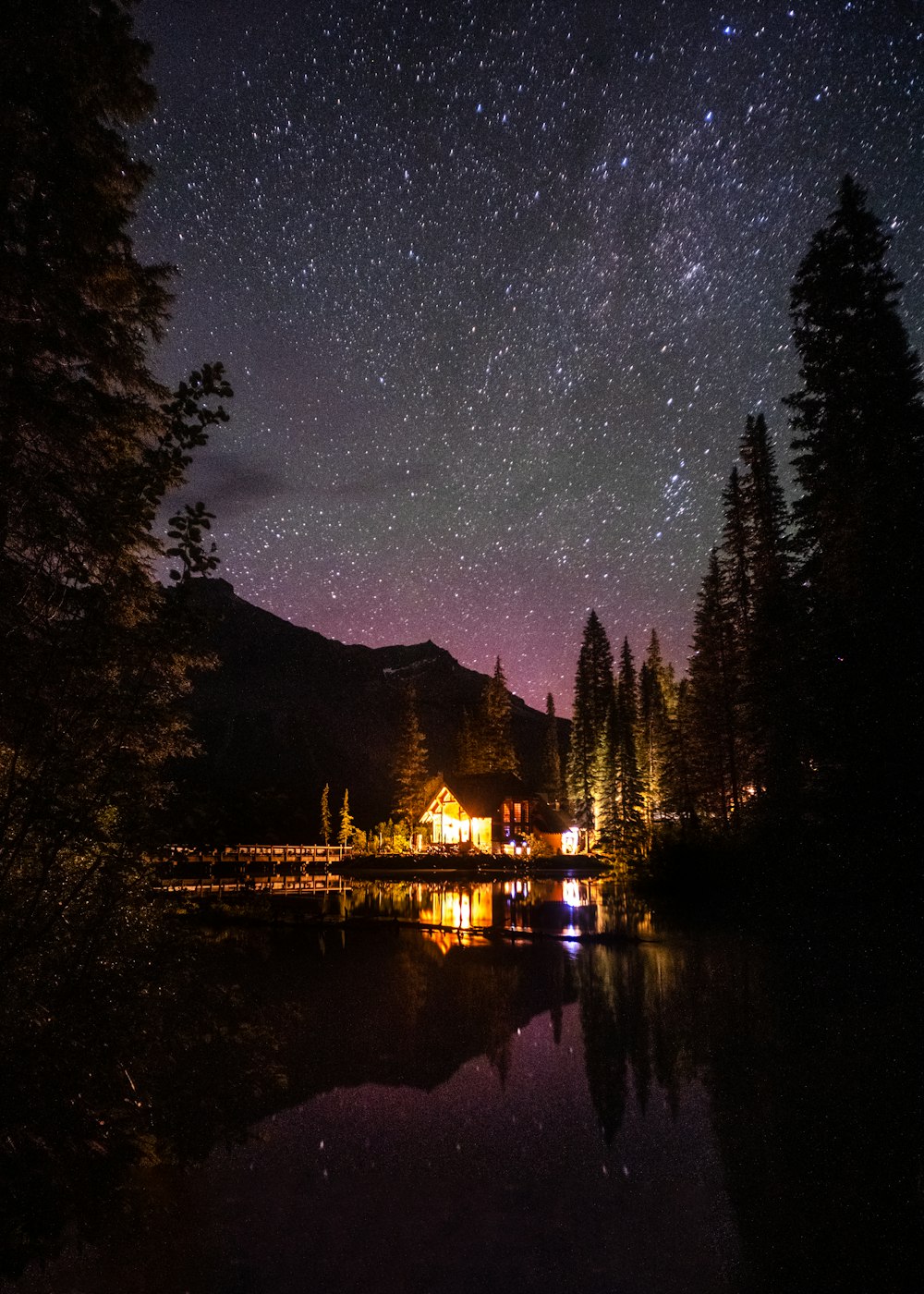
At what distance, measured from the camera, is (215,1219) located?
6637 mm

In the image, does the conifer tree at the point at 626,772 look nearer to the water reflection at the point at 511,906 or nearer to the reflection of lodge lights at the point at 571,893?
the reflection of lodge lights at the point at 571,893

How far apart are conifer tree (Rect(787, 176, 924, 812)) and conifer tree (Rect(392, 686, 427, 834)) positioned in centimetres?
4178

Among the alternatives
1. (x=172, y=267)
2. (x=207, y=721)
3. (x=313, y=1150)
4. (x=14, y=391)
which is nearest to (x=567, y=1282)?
(x=313, y=1150)

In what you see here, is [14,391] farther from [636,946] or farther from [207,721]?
[207,721]

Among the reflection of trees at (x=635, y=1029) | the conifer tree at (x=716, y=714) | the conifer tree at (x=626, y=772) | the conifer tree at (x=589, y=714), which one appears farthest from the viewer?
the conifer tree at (x=589, y=714)

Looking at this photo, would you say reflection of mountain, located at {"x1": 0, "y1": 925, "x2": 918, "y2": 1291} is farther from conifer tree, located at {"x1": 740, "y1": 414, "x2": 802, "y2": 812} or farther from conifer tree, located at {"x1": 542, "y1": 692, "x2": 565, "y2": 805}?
conifer tree, located at {"x1": 542, "y1": 692, "x2": 565, "y2": 805}

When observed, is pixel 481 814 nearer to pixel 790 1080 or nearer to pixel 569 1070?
pixel 569 1070

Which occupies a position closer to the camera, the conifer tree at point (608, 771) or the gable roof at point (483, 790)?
the gable roof at point (483, 790)

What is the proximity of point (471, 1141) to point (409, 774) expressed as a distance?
5264 centimetres

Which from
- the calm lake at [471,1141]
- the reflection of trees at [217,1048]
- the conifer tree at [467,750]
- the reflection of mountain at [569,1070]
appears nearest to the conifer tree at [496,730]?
the conifer tree at [467,750]

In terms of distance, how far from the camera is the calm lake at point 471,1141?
4.39 metres

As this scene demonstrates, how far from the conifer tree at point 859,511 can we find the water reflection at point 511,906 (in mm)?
8834

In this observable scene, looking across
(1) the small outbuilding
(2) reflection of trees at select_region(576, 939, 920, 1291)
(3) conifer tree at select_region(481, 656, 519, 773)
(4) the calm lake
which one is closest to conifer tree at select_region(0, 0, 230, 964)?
(4) the calm lake

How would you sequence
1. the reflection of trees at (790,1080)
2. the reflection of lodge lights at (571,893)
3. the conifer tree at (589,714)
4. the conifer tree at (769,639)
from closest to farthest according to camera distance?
the reflection of trees at (790,1080) < the conifer tree at (769,639) < the reflection of lodge lights at (571,893) < the conifer tree at (589,714)
